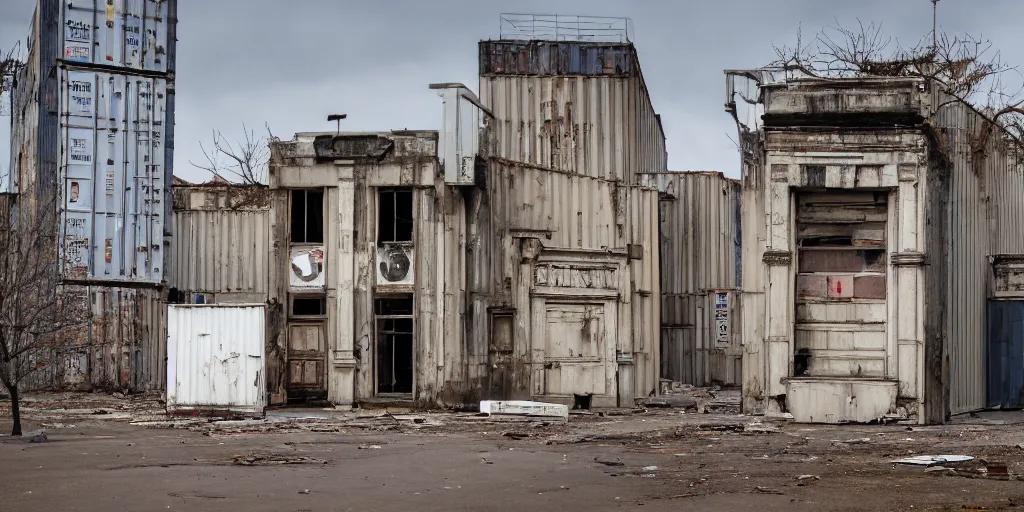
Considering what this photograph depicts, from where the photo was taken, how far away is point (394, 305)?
92.2 feet

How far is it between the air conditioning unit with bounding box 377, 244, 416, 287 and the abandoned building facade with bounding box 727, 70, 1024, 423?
26.7 ft

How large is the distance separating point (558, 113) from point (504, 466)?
25.0 m

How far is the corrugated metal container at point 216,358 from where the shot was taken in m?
23.9

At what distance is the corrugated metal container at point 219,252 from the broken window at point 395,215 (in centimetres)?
675

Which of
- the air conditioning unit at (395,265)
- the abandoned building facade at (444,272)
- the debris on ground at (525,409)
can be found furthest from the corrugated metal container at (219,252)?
the debris on ground at (525,409)

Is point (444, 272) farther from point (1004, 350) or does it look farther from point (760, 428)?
point (1004, 350)

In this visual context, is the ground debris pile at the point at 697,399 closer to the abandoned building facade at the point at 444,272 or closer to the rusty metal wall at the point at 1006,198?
the abandoned building facade at the point at 444,272

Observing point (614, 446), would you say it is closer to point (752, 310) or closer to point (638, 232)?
point (752, 310)

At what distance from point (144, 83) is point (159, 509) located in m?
22.9

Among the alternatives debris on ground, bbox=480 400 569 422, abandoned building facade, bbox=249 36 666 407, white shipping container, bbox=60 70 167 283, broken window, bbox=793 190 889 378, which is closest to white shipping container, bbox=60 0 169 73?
white shipping container, bbox=60 70 167 283

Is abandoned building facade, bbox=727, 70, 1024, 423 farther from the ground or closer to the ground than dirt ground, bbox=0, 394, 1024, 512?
farther from the ground

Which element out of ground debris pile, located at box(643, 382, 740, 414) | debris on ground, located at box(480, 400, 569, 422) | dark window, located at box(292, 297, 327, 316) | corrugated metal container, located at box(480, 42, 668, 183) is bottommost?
ground debris pile, located at box(643, 382, 740, 414)

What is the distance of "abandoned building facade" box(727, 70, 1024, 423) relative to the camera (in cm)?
2095

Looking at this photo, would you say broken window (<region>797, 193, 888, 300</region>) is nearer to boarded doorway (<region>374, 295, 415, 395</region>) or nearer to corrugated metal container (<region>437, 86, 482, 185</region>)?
corrugated metal container (<region>437, 86, 482, 185</region>)
